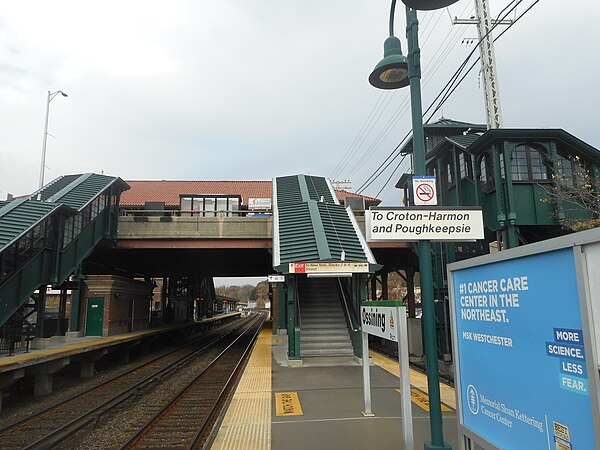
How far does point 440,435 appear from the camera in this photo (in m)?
4.55

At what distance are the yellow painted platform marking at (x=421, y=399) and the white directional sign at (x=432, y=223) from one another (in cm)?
402

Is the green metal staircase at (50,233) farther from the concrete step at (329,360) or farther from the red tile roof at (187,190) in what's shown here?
the red tile roof at (187,190)

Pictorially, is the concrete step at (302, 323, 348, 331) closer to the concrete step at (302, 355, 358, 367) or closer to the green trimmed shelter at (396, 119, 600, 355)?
the concrete step at (302, 355, 358, 367)

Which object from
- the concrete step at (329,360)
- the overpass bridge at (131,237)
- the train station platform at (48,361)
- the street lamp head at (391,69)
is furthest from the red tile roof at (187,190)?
the street lamp head at (391,69)

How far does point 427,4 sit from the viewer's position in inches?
199

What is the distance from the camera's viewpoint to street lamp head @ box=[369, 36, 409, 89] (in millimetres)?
5664

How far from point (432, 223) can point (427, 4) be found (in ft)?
8.69

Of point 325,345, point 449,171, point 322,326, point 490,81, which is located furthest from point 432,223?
point 490,81

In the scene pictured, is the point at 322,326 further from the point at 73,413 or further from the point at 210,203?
the point at 210,203

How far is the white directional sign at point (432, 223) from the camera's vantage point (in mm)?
4797

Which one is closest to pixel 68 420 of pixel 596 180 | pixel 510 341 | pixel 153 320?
pixel 510 341

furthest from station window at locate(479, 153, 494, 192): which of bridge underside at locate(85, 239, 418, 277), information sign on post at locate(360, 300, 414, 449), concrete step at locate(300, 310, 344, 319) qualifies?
information sign on post at locate(360, 300, 414, 449)

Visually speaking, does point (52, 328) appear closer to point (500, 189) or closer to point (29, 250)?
point (29, 250)

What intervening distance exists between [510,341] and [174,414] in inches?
329
